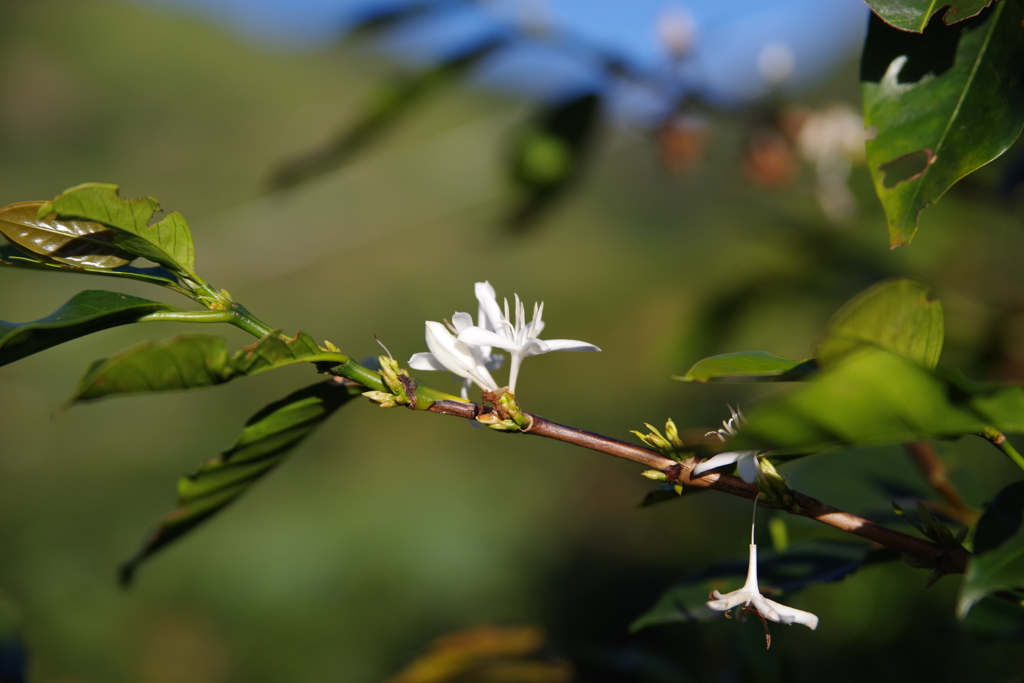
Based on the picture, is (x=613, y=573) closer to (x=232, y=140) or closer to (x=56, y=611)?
(x=56, y=611)

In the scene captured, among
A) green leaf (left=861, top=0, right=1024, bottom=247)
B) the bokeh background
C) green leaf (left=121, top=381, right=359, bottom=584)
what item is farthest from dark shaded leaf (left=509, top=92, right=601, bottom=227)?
green leaf (left=121, top=381, right=359, bottom=584)

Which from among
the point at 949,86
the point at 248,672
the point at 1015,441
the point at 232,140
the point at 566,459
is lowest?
the point at 566,459

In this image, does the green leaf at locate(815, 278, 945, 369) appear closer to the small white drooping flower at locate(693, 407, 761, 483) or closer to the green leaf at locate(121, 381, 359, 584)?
the small white drooping flower at locate(693, 407, 761, 483)

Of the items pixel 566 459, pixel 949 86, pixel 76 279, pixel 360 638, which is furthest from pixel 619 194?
pixel 949 86

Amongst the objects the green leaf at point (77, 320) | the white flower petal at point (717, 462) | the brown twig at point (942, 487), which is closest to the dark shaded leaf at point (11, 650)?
the green leaf at point (77, 320)

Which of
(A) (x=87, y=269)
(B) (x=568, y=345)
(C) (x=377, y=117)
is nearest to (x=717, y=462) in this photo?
(B) (x=568, y=345)

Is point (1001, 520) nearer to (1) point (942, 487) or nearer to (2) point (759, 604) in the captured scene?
(2) point (759, 604)
